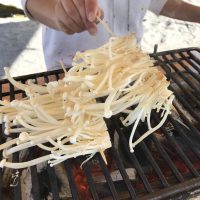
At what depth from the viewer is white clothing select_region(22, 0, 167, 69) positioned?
6.66ft

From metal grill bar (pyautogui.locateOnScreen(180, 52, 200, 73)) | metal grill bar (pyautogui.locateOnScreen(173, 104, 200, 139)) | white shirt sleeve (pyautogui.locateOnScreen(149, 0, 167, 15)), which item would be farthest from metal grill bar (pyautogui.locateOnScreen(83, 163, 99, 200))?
white shirt sleeve (pyautogui.locateOnScreen(149, 0, 167, 15))

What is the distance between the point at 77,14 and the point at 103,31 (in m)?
0.85

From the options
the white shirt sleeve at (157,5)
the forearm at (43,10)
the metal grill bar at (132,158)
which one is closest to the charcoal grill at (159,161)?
the metal grill bar at (132,158)

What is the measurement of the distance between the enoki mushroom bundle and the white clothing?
0.68m

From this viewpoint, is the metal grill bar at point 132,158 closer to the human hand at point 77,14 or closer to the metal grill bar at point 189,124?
the metal grill bar at point 189,124

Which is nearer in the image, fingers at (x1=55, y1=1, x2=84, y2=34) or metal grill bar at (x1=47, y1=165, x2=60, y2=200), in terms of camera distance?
metal grill bar at (x1=47, y1=165, x2=60, y2=200)

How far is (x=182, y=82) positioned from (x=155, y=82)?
501mm

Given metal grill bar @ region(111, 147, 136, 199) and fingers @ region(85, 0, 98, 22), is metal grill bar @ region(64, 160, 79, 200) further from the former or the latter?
fingers @ region(85, 0, 98, 22)

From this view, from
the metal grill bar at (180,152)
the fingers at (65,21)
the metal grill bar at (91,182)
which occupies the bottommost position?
the metal grill bar at (91,182)

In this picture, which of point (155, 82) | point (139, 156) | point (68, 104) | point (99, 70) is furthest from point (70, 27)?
point (139, 156)

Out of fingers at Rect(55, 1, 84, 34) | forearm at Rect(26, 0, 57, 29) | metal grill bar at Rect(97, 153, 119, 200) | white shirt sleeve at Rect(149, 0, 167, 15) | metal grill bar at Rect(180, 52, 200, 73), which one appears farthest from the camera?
white shirt sleeve at Rect(149, 0, 167, 15)

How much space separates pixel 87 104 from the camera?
126 centimetres

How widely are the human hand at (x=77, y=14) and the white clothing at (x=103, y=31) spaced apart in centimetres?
73

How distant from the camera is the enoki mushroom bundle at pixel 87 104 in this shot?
1210 millimetres
